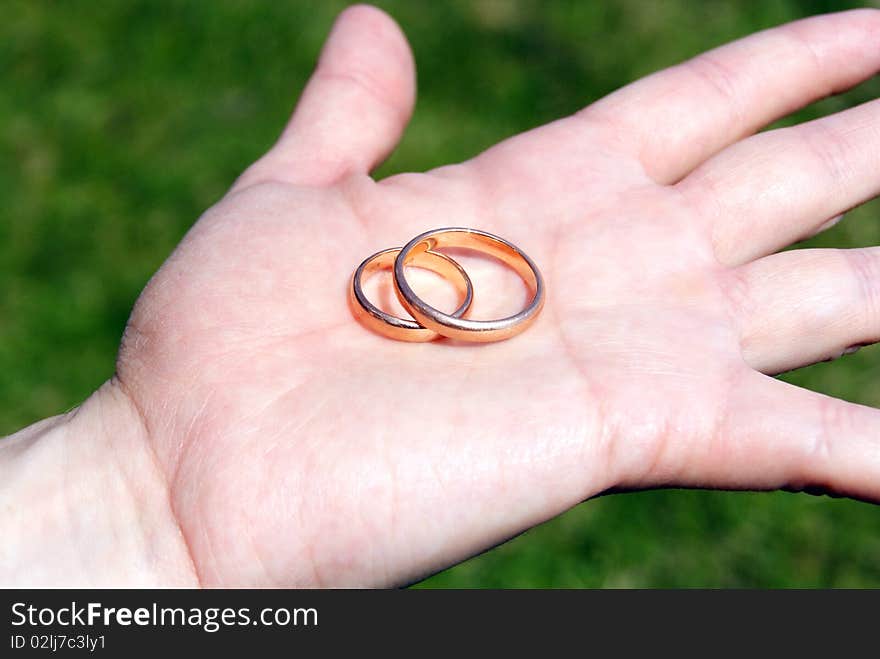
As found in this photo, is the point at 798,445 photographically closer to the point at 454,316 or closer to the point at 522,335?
the point at 522,335

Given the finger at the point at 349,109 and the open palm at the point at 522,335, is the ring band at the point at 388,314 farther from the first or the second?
the finger at the point at 349,109

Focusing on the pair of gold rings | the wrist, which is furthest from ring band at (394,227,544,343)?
the wrist

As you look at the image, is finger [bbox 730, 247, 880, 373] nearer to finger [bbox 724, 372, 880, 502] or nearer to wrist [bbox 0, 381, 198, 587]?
Answer: finger [bbox 724, 372, 880, 502]

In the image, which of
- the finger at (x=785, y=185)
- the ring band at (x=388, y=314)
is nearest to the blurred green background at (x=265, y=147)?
the ring band at (x=388, y=314)

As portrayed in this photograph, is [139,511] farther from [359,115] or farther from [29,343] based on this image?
[29,343]

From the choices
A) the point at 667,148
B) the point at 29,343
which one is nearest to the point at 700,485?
the point at 667,148
